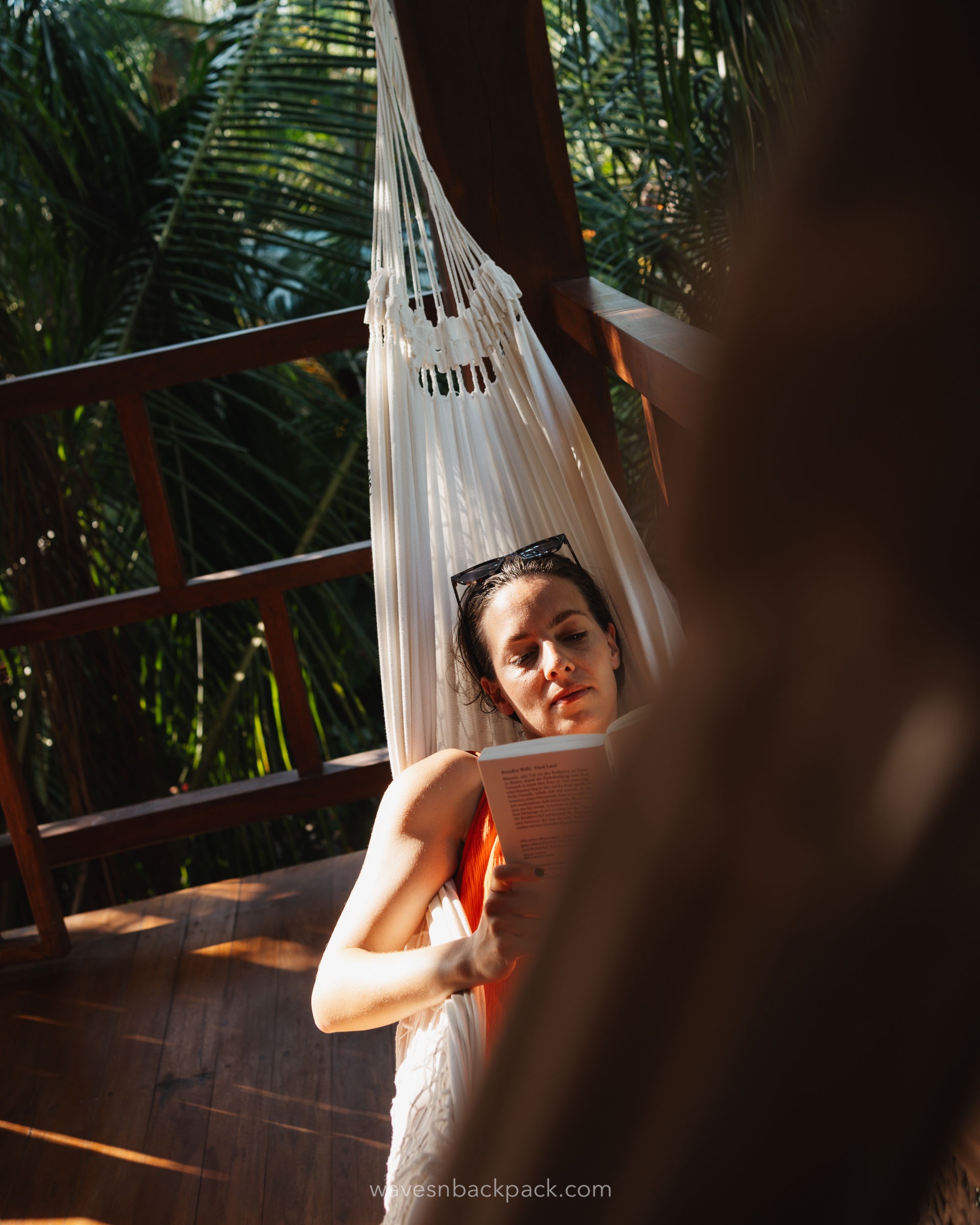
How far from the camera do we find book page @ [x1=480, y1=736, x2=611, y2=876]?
0.94 meters

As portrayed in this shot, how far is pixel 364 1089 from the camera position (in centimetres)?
138

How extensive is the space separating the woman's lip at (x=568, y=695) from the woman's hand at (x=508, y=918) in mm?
334

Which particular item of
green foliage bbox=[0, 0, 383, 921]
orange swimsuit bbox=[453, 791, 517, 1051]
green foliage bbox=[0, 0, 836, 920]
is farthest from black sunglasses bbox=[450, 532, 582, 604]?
green foliage bbox=[0, 0, 383, 921]

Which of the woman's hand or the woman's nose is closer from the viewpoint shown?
the woman's hand

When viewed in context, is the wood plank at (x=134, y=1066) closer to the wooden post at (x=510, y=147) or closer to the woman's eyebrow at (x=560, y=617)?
the woman's eyebrow at (x=560, y=617)

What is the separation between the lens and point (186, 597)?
177 cm

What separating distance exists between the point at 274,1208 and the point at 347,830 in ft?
9.02

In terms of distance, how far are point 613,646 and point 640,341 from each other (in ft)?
1.55

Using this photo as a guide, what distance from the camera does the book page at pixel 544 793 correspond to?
94 cm

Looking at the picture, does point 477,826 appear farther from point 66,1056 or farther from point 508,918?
point 66,1056

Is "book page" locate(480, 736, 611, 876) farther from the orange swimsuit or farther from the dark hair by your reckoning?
the dark hair

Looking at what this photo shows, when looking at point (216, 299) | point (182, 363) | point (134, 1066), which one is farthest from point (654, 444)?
point (216, 299)

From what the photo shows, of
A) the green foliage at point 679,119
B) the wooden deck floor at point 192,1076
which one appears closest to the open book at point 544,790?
the wooden deck floor at point 192,1076

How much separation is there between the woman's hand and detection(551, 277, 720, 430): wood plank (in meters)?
0.44
